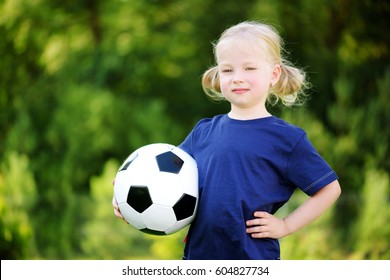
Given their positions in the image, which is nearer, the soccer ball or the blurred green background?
the soccer ball

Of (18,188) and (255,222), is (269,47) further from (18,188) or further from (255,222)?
(18,188)

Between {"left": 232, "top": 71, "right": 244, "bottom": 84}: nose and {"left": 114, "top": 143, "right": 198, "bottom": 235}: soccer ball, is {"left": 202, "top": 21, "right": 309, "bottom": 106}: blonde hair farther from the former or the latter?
{"left": 114, "top": 143, "right": 198, "bottom": 235}: soccer ball

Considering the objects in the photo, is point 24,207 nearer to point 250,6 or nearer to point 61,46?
point 61,46

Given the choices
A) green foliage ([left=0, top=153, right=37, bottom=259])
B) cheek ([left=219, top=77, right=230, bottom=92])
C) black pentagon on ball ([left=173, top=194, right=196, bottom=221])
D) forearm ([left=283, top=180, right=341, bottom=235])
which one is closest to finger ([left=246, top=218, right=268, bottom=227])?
forearm ([left=283, top=180, right=341, bottom=235])

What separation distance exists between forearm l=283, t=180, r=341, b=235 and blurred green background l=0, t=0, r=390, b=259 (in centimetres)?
290

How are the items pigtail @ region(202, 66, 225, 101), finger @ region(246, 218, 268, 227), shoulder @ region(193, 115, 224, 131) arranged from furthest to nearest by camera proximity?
pigtail @ region(202, 66, 225, 101) < shoulder @ region(193, 115, 224, 131) < finger @ region(246, 218, 268, 227)

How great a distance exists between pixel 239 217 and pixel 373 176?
14.2 ft

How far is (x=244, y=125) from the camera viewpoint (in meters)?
2.24

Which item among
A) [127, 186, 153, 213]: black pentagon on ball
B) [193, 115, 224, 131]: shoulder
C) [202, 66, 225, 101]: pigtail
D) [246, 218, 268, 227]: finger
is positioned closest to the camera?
[246, 218, 268, 227]: finger

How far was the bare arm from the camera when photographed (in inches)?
84.7

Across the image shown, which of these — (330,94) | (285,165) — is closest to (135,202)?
(285,165)

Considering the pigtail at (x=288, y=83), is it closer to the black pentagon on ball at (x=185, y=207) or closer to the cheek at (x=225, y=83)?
the cheek at (x=225, y=83)

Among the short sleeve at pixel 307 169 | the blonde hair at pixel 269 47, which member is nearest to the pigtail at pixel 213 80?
the blonde hair at pixel 269 47
